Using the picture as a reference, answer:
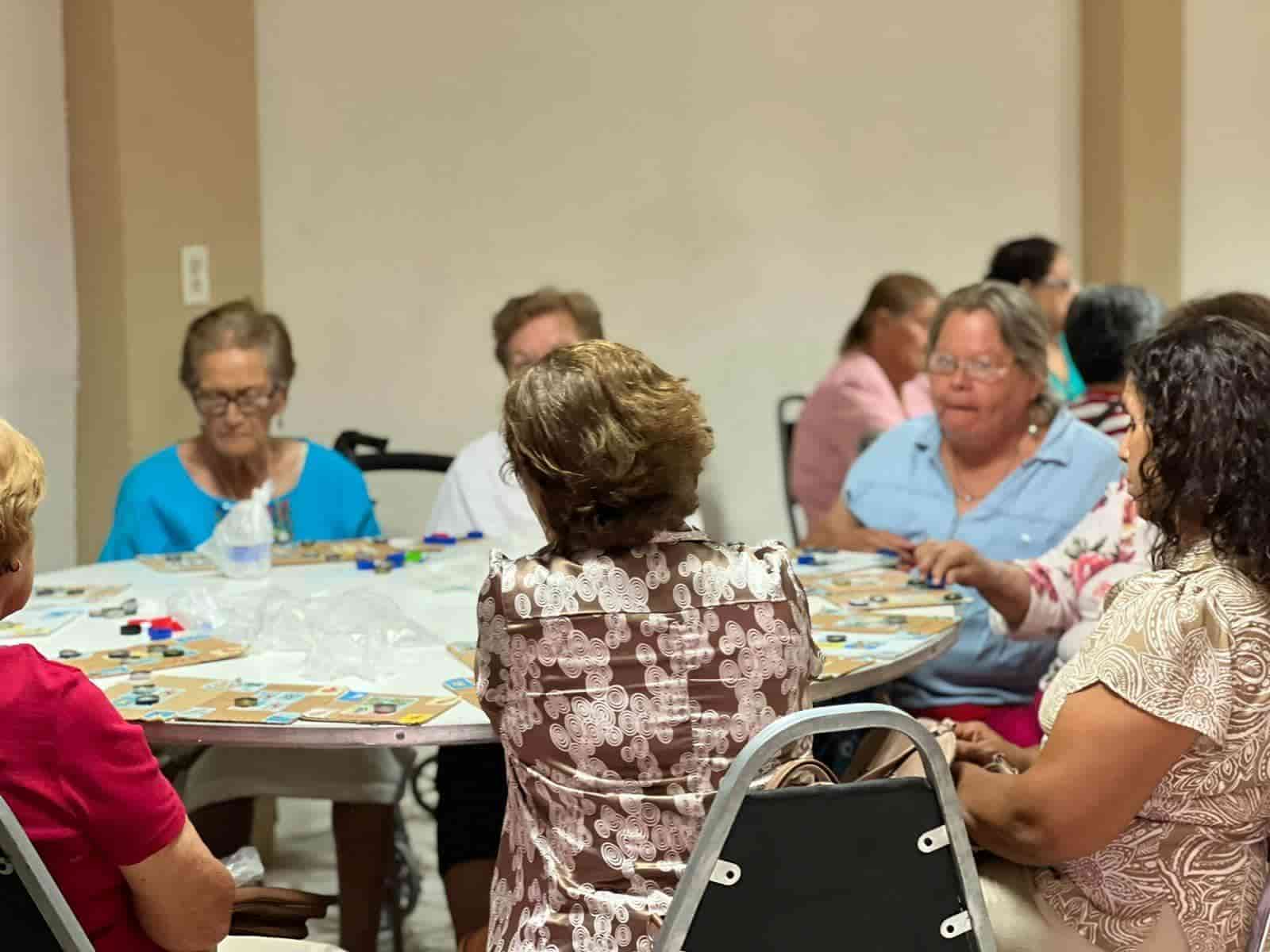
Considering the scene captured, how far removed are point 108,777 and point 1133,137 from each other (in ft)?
15.7

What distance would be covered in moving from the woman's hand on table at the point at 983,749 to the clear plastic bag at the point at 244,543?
4.47ft

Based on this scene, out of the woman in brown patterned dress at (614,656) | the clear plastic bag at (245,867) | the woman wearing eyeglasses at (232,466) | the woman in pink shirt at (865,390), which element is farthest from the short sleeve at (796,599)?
the woman in pink shirt at (865,390)

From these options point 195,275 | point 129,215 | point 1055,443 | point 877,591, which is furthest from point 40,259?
point 1055,443

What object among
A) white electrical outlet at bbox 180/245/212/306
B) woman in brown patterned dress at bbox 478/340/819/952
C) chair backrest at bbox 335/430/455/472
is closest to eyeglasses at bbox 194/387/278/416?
chair backrest at bbox 335/430/455/472

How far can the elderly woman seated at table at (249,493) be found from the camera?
2.92 meters

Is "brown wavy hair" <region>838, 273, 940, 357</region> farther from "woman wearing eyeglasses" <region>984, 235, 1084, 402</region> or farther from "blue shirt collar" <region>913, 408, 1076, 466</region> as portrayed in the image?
"blue shirt collar" <region>913, 408, 1076, 466</region>

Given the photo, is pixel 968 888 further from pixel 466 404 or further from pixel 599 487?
pixel 466 404

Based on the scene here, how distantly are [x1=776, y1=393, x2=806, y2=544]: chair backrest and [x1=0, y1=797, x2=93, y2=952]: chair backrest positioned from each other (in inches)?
150

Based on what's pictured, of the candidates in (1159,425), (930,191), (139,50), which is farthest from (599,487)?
(930,191)

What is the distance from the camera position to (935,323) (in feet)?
10.9

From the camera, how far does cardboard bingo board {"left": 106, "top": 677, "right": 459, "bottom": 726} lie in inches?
76.4

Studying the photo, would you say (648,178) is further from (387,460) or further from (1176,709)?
(1176,709)

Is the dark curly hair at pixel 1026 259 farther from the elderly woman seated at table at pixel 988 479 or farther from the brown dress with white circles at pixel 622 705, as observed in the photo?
the brown dress with white circles at pixel 622 705

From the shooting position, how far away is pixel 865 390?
475 cm
